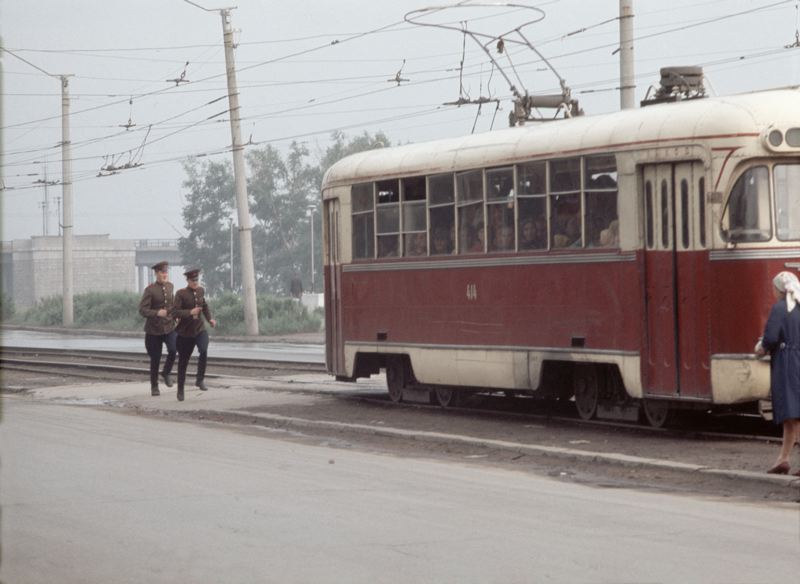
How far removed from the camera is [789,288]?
37.9 ft

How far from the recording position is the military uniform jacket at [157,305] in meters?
22.1

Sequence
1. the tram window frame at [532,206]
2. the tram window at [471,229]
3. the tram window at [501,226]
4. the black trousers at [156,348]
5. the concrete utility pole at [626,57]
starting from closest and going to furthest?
1. the tram window frame at [532,206]
2. the tram window at [501,226]
3. the tram window at [471,229]
4. the black trousers at [156,348]
5. the concrete utility pole at [626,57]

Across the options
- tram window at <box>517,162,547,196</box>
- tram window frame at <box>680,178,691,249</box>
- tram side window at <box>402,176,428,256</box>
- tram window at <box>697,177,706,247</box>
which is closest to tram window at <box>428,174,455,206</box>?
tram side window at <box>402,176,428,256</box>

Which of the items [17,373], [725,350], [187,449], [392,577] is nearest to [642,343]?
[725,350]

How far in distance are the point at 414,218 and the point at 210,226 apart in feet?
336

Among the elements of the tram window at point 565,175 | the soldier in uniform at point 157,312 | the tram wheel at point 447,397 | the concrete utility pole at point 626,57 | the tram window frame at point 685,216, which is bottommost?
the tram wheel at point 447,397

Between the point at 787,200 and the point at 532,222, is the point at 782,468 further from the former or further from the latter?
the point at 532,222

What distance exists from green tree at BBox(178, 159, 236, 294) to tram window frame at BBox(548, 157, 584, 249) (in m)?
102

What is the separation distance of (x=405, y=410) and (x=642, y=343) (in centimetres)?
521

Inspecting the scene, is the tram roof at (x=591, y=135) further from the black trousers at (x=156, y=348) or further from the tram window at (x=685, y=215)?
the black trousers at (x=156, y=348)

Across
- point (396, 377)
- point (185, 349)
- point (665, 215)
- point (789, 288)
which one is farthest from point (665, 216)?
point (185, 349)

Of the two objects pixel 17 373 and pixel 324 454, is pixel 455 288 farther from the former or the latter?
pixel 17 373

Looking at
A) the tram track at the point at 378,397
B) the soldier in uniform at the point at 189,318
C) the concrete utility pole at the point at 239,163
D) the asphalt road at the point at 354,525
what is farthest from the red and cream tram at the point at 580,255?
the concrete utility pole at the point at 239,163

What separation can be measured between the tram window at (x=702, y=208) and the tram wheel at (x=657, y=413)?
1.84 meters
